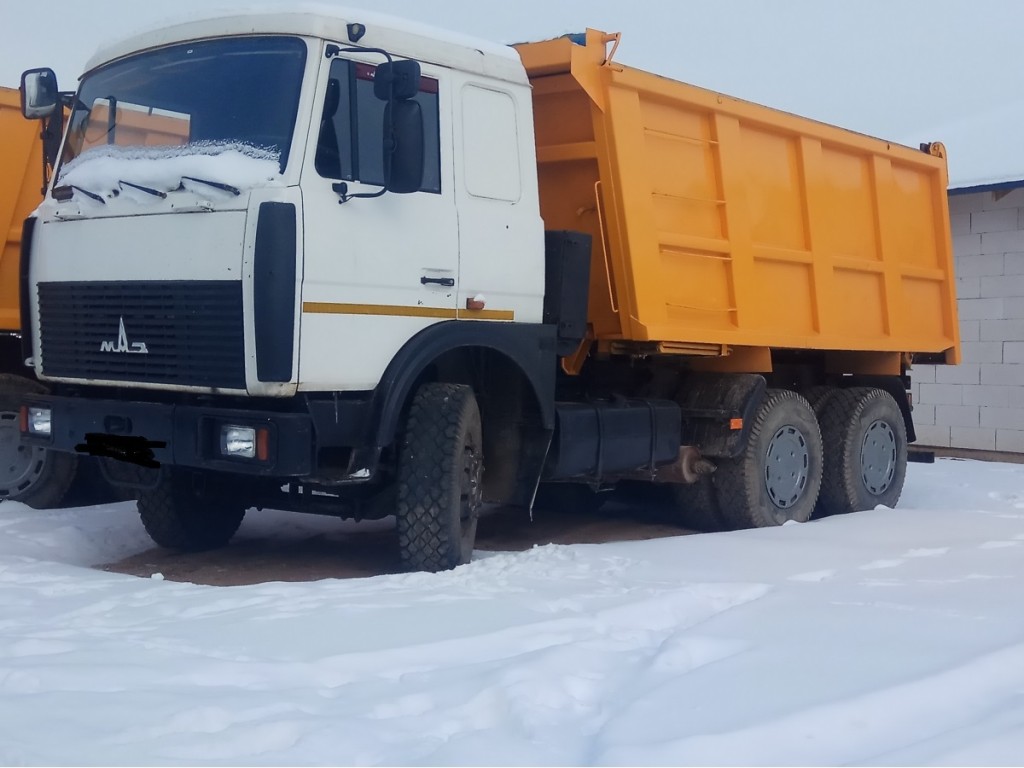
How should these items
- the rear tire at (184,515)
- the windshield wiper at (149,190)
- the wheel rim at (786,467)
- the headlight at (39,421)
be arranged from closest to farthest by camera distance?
the windshield wiper at (149,190) < the headlight at (39,421) < the rear tire at (184,515) < the wheel rim at (786,467)

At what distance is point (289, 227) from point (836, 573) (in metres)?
3.25

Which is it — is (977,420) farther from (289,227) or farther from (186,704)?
(186,704)

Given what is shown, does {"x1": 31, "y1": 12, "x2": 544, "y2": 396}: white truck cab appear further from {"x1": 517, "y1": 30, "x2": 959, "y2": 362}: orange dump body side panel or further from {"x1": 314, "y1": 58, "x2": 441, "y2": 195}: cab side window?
{"x1": 517, "y1": 30, "x2": 959, "y2": 362}: orange dump body side panel

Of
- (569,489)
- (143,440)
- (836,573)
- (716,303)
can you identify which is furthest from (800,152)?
(143,440)

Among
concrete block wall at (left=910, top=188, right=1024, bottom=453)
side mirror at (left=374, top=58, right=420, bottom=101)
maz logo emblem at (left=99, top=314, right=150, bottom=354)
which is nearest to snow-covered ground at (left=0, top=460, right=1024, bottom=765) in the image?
maz logo emblem at (left=99, top=314, right=150, bottom=354)

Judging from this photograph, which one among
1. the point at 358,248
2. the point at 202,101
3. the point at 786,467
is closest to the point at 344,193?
the point at 358,248

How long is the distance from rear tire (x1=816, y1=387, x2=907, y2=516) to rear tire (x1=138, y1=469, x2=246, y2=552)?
4.67 m

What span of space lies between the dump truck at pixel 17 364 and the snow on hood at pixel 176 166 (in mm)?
2425

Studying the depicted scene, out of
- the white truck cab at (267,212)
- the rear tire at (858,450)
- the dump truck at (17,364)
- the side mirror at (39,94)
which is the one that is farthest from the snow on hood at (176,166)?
the rear tire at (858,450)

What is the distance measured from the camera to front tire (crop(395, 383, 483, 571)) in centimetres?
603

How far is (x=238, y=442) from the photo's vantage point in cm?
556

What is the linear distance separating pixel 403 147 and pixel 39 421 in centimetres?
245

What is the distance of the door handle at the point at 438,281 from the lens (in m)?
6.03

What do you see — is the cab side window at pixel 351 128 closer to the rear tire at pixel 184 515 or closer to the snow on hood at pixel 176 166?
the snow on hood at pixel 176 166
